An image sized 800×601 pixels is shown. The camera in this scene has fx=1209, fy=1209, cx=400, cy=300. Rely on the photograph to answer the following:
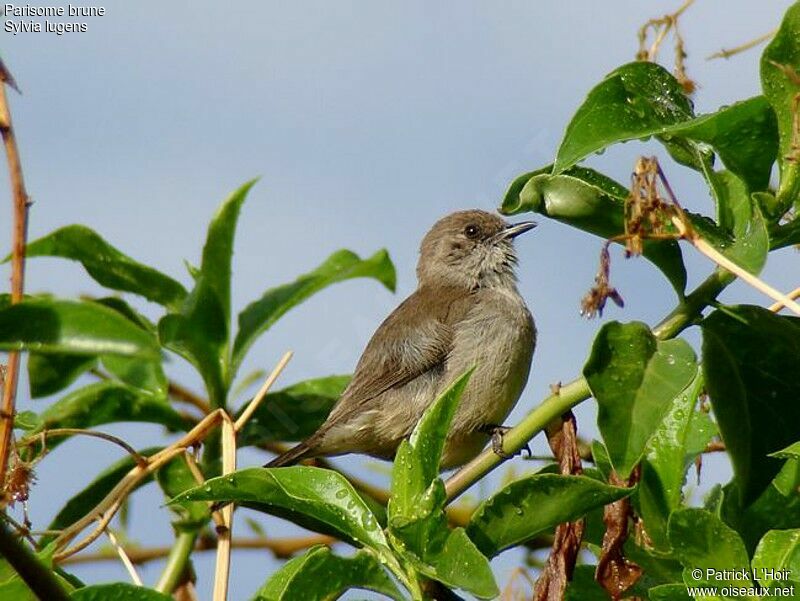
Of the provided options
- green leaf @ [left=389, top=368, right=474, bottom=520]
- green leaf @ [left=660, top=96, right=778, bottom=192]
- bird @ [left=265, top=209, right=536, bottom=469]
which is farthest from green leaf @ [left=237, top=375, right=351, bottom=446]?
bird @ [left=265, top=209, right=536, bottom=469]

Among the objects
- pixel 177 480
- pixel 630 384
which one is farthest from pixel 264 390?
pixel 630 384

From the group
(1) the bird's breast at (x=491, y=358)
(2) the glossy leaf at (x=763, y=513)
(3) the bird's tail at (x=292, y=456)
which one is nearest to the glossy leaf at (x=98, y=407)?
(2) the glossy leaf at (x=763, y=513)

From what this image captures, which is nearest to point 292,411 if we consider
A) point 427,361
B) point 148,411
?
point 148,411

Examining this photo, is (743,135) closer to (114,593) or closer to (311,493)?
(311,493)

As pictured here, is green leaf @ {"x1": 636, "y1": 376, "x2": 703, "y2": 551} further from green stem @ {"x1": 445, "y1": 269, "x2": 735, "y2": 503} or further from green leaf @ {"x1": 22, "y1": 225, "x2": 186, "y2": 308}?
green leaf @ {"x1": 22, "y1": 225, "x2": 186, "y2": 308}

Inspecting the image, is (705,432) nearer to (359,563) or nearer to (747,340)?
(747,340)

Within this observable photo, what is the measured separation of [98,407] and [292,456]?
6.84 ft

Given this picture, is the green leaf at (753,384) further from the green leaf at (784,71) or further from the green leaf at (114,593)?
the green leaf at (114,593)

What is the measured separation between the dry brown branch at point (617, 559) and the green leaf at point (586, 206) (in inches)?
15.5

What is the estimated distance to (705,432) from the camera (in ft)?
8.24

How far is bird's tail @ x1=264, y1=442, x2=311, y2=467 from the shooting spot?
196 inches

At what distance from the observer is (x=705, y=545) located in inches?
76.4

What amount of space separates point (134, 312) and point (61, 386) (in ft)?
0.90

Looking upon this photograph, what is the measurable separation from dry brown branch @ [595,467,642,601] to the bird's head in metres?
4.45
